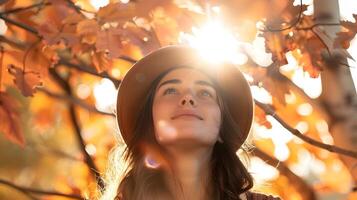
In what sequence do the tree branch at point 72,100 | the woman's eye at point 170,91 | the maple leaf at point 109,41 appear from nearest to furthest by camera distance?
the woman's eye at point 170,91, the maple leaf at point 109,41, the tree branch at point 72,100

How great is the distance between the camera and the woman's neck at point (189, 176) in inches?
92.4

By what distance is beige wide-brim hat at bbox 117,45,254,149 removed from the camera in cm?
249

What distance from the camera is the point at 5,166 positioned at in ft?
12.9

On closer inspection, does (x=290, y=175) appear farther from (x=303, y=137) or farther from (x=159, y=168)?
(x=159, y=168)

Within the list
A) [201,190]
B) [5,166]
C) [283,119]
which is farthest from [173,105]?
[5,166]

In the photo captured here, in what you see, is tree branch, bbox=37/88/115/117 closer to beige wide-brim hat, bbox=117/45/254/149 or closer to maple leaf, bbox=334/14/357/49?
beige wide-brim hat, bbox=117/45/254/149

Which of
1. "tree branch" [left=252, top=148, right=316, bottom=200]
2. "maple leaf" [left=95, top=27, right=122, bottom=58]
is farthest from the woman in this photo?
"tree branch" [left=252, top=148, right=316, bottom=200]

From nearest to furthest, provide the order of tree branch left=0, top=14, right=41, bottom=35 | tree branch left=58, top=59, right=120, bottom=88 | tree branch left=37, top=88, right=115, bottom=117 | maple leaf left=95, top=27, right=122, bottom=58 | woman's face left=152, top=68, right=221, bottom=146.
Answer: woman's face left=152, top=68, right=221, bottom=146
maple leaf left=95, top=27, right=122, bottom=58
tree branch left=0, top=14, right=41, bottom=35
tree branch left=58, top=59, right=120, bottom=88
tree branch left=37, top=88, right=115, bottom=117

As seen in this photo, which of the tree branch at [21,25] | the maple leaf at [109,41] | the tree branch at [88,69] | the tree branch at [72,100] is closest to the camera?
the maple leaf at [109,41]

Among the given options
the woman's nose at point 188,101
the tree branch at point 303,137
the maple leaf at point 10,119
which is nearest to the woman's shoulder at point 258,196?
the woman's nose at point 188,101

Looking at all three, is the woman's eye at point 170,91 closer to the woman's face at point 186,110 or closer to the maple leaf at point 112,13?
the woman's face at point 186,110

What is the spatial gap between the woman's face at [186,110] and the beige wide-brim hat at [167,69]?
0.06 meters

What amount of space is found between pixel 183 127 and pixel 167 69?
30 centimetres

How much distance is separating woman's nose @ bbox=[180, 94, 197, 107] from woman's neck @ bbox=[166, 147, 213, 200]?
0.16 metres
